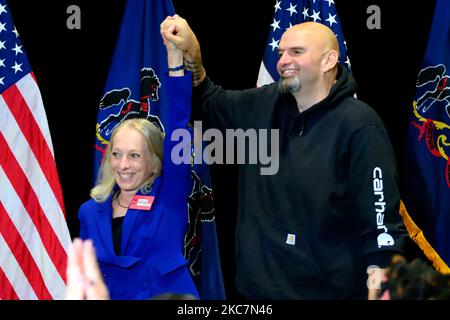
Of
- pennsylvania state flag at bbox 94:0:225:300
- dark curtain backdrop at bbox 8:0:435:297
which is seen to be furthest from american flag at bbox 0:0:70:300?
pennsylvania state flag at bbox 94:0:225:300

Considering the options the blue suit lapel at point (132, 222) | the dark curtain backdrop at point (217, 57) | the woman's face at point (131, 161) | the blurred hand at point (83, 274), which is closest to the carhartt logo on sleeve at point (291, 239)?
the blue suit lapel at point (132, 222)

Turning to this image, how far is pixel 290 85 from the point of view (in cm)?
386

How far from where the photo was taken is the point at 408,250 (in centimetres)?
480

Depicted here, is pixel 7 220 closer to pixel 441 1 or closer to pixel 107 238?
pixel 107 238

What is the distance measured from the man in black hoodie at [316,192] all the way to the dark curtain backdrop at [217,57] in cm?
95

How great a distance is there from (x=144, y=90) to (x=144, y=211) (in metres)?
1.25

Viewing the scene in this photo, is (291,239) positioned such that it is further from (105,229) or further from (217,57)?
(217,57)

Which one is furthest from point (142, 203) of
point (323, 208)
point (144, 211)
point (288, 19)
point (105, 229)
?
point (288, 19)

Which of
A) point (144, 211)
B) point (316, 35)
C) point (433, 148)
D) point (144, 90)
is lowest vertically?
point (144, 211)

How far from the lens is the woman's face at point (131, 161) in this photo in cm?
394

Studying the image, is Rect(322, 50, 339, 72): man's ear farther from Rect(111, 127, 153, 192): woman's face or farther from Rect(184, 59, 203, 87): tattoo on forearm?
Rect(111, 127, 153, 192): woman's face

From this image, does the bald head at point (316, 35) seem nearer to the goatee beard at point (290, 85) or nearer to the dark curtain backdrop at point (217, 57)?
the goatee beard at point (290, 85)
